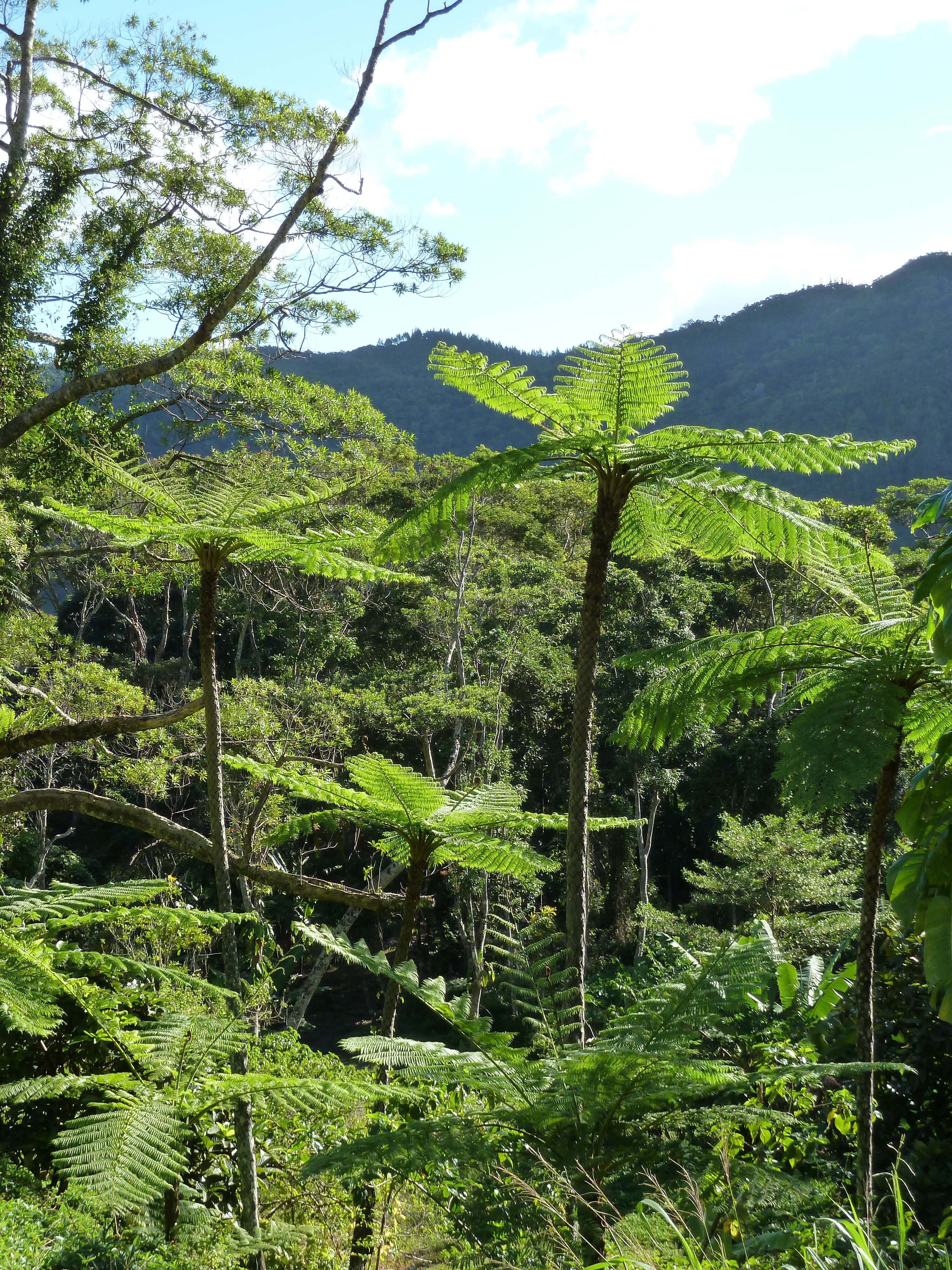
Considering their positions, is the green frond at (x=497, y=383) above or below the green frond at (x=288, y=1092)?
above

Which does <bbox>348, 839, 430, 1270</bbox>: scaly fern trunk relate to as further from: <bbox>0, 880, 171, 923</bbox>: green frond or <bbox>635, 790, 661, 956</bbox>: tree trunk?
<bbox>635, 790, 661, 956</bbox>: tree trunk

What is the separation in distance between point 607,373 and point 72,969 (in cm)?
296

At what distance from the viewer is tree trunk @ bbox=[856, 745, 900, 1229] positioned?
2.69 m

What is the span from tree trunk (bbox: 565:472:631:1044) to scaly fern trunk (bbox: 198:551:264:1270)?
112cm

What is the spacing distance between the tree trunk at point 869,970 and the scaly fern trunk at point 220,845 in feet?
6.26

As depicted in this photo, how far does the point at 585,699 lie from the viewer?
9.54ft

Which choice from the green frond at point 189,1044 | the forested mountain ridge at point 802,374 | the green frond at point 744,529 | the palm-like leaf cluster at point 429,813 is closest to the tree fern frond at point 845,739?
the green frond at point 744,529

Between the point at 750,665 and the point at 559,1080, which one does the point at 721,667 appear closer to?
the point at 750,665

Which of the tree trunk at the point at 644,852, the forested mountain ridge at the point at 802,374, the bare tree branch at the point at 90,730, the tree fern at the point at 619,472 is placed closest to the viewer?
the tree fern at the point at 619,472

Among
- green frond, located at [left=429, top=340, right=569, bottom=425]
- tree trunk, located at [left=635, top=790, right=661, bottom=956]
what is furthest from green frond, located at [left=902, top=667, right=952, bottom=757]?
tree trunk, located at [left=635, top=790, right=661, bottom=956]

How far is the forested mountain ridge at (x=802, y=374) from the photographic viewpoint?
51375 millimetres

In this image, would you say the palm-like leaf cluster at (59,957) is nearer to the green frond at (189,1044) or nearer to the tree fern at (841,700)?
the green frond at (189,1044)

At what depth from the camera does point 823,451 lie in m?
2.79

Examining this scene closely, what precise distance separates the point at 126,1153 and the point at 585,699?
1.86m
